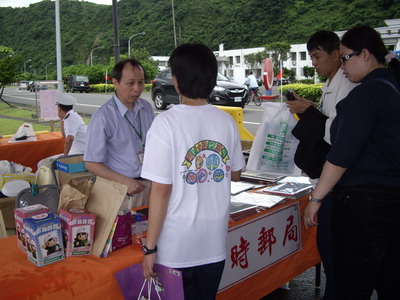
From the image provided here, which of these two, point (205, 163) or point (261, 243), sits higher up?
point (205, 163)

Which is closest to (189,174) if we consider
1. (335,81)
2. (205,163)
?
(205,163)

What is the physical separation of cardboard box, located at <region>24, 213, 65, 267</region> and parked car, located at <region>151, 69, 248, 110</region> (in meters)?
9.81

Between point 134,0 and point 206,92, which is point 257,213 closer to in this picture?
point 206,92

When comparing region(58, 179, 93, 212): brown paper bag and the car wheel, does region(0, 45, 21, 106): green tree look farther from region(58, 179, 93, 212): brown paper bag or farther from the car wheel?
region(58, 179, 93, 212): brown paper bag

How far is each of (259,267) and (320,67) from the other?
1.05 m

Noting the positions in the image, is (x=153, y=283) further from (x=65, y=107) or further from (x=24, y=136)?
(x=24, y=136)

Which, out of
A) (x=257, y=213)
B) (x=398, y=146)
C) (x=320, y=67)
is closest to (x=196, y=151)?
(x=398, y=146)

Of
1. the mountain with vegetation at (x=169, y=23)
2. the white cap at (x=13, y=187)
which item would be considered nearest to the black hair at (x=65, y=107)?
the white cap at (x=13, y=187)

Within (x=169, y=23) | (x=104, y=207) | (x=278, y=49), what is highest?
(x=169, y=23)

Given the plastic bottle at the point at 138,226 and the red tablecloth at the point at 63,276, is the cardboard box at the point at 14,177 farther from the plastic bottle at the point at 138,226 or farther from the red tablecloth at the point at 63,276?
the plastic bottle at the point at 138,226

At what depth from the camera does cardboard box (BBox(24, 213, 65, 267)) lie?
1226 mm

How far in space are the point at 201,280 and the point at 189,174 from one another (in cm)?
37

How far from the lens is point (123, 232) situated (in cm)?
141

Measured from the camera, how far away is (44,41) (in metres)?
26.7
